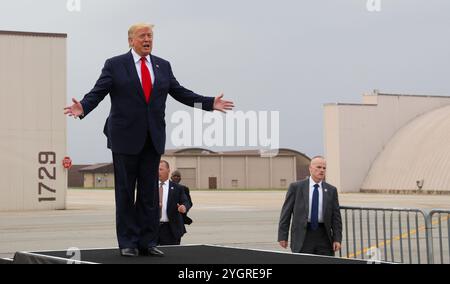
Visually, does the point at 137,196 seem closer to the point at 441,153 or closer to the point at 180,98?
the point at 180,98

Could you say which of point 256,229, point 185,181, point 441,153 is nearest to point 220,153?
point 185,181

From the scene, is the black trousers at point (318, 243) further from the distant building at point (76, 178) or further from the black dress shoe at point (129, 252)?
the distant building at point (76, 178)

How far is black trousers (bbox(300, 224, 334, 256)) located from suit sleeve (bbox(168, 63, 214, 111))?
240 cm

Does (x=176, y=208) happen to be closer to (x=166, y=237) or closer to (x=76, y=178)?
(x=166, y=237)

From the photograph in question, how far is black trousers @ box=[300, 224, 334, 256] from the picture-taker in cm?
842

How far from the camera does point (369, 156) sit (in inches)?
2820

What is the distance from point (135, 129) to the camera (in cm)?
629

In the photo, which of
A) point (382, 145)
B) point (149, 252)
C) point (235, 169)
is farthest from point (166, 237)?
point (235, 169)

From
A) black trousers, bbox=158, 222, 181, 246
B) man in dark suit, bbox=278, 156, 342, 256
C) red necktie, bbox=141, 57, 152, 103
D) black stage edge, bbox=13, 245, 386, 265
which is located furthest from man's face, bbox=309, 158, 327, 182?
red necktie, bbox=141, 57, 152, 103

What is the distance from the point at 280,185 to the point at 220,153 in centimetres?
797

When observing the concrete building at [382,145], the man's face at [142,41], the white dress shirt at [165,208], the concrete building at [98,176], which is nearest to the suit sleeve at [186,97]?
the man's face at [142,41]

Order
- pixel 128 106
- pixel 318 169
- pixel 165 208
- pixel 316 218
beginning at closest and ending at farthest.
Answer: pixel 128 106
pixel 318 169
pixel 316 218
pixel 165 208

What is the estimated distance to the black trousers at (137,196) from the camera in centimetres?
637

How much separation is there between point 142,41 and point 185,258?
5.57ft
